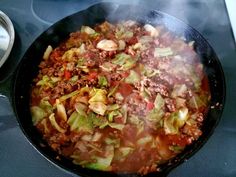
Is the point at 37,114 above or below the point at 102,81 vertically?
below

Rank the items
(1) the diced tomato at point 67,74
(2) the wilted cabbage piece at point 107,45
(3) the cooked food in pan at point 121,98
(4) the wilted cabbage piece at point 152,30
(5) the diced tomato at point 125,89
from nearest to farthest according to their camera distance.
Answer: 1. (3) the cooked food in pan at point 121,98
2. (5) the diced tomato at point 125,89
3. (1) the diced tomato at point 67,74
4. (2) the wilted cabbage piece at point 107,45
5. (4) the wilted cabbage piece at point 152,30

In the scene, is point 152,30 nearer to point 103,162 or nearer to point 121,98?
point 121,98

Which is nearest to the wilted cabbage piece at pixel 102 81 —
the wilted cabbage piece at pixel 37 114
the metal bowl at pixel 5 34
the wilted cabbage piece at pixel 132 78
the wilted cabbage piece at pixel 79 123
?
the wilted cabbage piece at pixel 132 78

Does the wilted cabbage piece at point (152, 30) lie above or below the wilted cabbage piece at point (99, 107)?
above

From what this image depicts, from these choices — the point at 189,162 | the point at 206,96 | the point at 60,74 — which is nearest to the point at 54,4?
the point at 60,74

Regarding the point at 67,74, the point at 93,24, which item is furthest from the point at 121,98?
the point at 93,24

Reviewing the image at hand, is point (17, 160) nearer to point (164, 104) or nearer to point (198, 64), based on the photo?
point (164, 104)

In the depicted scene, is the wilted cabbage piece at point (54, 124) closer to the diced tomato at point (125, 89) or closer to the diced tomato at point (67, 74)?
the diced tomato at point (67, 74)

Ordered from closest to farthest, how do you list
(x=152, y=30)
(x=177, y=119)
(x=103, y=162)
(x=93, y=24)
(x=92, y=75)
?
(x=103, y=162), (x=177, y=119), (x=92, y=75), (x=152, y=30), (x=93, y=24)
